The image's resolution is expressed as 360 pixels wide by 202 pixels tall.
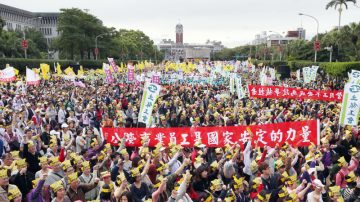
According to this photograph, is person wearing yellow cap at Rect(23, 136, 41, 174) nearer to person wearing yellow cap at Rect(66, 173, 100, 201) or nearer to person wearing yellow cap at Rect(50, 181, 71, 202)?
person wearing yellow cap at Rect(66, 173, 100, 201)

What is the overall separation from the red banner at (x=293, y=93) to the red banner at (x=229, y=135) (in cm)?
759

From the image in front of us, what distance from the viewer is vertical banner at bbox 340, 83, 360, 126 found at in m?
9.43

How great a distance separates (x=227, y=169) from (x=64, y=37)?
56.0 meters

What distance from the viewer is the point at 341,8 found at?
48562 mm

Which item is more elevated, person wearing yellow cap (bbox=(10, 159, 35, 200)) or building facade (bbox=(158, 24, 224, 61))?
building facade (bbox=(158, 24, 224, 61))

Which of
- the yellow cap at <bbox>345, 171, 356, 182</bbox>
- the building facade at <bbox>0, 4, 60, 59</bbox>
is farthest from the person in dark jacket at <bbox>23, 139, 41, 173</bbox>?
the building facade at <bbox>0, 4, 60, 59</bbox>

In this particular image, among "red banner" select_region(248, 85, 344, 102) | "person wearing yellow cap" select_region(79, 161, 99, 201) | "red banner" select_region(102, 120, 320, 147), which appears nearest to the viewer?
"person wearing yellow cap" select_region(79, 161, 99, 201)

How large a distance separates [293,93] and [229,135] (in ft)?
25.9

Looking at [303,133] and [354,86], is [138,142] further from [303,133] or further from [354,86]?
[354,86]

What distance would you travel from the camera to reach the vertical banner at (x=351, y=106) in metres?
9.43

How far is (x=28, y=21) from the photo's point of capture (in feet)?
314

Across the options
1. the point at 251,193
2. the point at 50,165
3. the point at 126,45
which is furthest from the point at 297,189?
the point at 126,45

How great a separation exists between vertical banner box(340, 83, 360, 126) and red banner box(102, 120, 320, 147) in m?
1.87

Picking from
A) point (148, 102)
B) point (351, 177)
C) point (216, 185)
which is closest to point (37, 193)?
point (216, 185)
